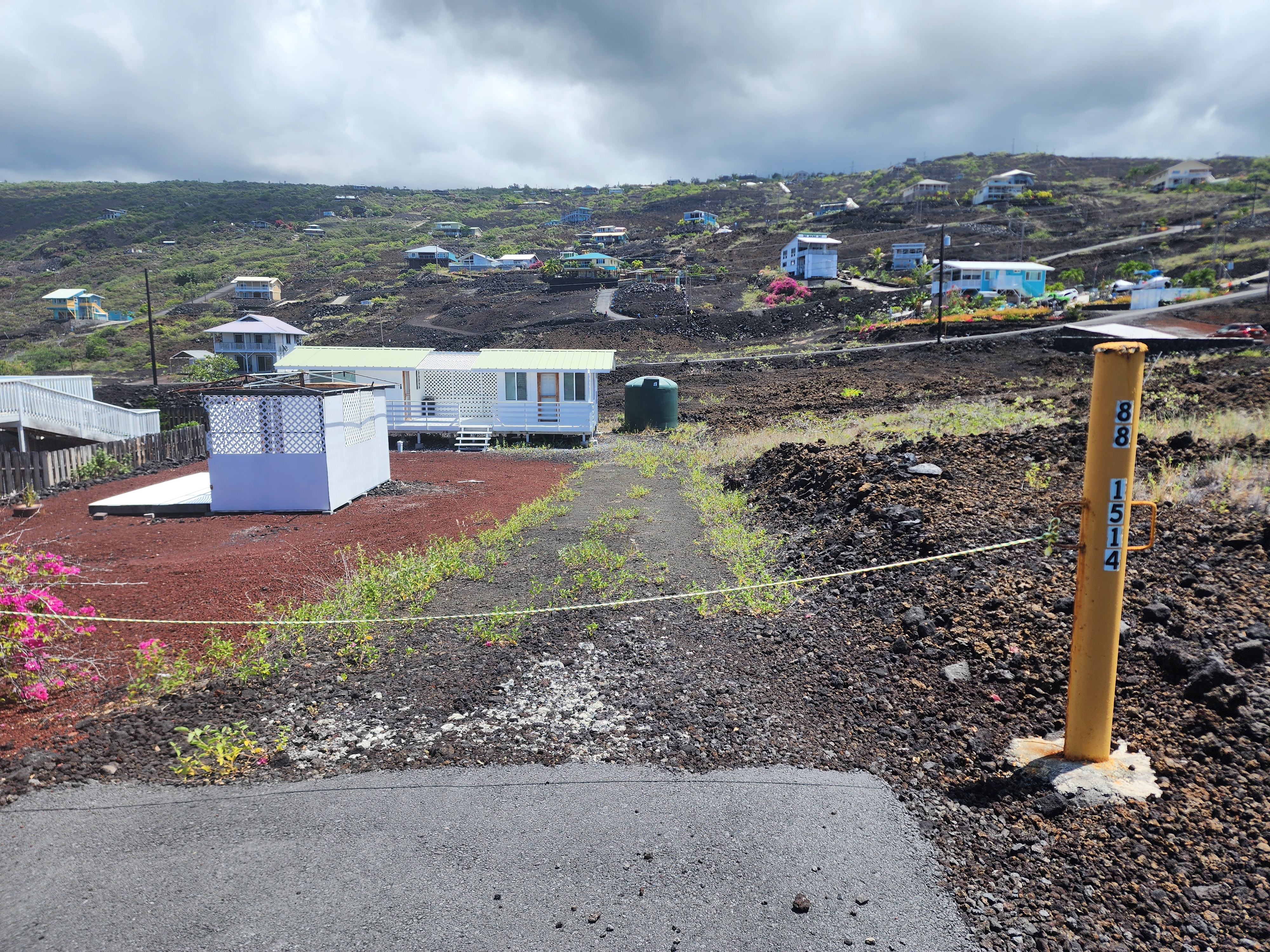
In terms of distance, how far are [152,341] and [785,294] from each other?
47.7 m

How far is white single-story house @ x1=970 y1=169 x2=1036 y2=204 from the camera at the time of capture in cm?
10169

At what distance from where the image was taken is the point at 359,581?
8070 mm

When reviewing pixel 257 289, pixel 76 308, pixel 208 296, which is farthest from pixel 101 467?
pixel 208 296

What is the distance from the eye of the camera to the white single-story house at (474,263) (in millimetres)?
97125

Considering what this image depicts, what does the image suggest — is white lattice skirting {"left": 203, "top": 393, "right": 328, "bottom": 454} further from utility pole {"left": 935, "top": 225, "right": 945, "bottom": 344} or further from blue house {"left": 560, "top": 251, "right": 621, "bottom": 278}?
blue house {"left": 560, "top": 251, "right": 621, "bottom": 278}

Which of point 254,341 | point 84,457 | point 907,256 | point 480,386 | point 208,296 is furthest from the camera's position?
point 208,296

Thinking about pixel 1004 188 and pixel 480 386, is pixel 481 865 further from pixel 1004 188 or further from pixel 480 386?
pixel 1004 188

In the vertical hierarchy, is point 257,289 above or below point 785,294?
above

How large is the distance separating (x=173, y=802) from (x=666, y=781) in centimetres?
277

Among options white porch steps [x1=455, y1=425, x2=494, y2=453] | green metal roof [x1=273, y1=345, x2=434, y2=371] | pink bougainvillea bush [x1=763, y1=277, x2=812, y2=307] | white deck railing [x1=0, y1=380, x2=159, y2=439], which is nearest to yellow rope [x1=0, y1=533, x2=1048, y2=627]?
white deck railing [x1=0, y1=380, x2=159, y2=439]

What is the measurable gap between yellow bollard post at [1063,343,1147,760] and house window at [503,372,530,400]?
2268cm

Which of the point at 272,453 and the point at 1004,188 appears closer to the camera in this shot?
the point at 272,453

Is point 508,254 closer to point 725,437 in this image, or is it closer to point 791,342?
point 791,342

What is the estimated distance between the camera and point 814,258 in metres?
72.1
